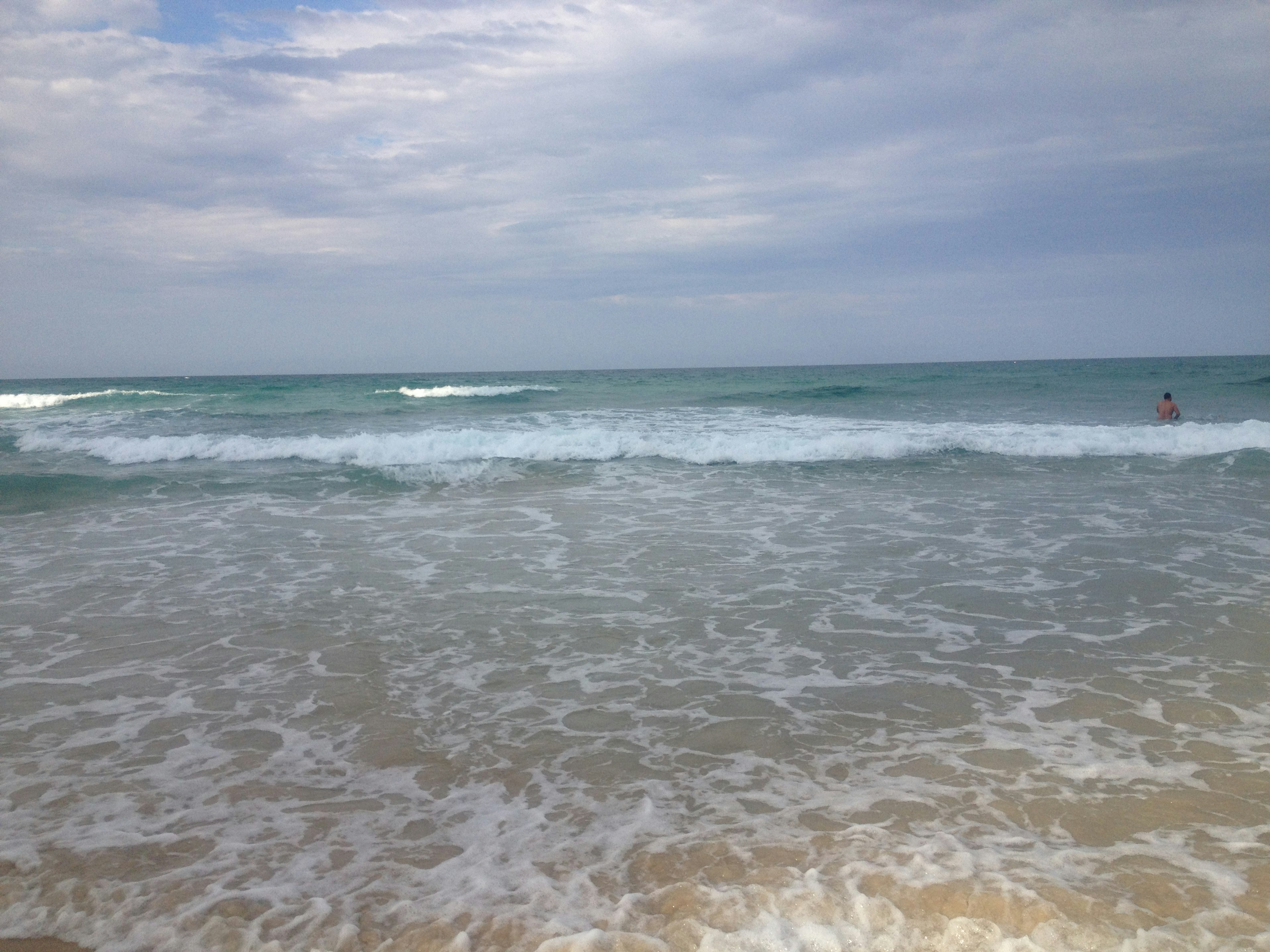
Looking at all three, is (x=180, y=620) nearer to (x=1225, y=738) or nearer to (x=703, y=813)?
(x=703, y=813)

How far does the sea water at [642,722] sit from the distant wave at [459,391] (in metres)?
→ 26.9

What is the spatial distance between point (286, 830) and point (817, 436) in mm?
16494

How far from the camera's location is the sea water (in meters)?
3.02

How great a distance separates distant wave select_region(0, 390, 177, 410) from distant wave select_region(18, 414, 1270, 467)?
21.5m

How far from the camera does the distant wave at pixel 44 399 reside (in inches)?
1439

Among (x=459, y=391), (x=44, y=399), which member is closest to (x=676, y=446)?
(x=459, y=391)

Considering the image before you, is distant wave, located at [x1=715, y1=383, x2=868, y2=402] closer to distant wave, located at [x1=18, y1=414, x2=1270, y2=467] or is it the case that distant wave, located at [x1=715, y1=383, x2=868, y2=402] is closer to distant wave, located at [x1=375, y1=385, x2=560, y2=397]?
distant wave, located at [x1=375, y1=385, x2=560, y2=397]

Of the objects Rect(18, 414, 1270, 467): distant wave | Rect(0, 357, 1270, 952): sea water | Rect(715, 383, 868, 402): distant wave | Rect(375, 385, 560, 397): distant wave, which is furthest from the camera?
Rect(375, 385, 560, 397): distant wave

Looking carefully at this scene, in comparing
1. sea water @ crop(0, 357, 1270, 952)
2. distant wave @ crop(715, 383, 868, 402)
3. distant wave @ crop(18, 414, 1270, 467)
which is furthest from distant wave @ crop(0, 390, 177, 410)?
sea water @ crop(0, 357, 1270, 952)

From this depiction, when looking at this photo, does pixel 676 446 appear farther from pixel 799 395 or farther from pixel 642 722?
pixel 799 395

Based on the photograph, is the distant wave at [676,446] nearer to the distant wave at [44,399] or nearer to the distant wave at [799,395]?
the distant wave at [799,395]

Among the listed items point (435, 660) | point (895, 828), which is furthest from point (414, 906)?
point (435, 660)

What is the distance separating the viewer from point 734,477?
14039mm

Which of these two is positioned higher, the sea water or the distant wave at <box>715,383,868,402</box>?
the distant wave at <box>715,383,868,402</box>
